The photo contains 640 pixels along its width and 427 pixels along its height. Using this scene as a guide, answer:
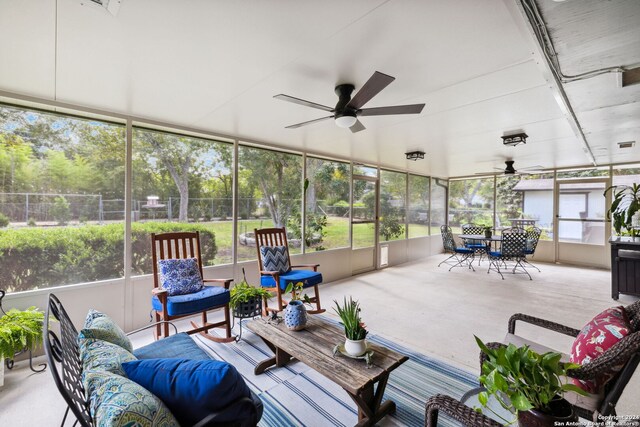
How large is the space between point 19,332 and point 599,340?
3.69 metres

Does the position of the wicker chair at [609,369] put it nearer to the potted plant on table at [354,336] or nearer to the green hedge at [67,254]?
the potted plant on table at [354,336]

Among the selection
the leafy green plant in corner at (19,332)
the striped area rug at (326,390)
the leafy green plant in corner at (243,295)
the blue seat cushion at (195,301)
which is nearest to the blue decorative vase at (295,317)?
the striped area rug at (326,390)

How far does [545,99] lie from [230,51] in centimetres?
267

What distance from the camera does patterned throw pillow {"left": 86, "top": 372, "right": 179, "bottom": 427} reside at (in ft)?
2.68

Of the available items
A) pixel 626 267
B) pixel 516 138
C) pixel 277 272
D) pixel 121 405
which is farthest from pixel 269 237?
pixel 626 267

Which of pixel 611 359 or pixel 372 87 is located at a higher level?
pixel 372 87

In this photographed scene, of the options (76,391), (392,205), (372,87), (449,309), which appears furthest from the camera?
(392,205)

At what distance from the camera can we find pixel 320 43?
5.51ft

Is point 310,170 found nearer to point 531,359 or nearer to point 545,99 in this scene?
point 545,99

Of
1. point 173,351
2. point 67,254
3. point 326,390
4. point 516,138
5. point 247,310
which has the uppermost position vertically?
point 516,138

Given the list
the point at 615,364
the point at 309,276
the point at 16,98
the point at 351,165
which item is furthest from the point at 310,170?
the point at 615,364

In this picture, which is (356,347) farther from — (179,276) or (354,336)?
(179,276)

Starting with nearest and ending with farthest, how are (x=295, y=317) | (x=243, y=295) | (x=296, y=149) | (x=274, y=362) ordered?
(x=295, y=317) < (x=274, y=362) < (x=243, y=295) < (x=296, y=149)

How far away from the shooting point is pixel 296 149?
15.3 feet
